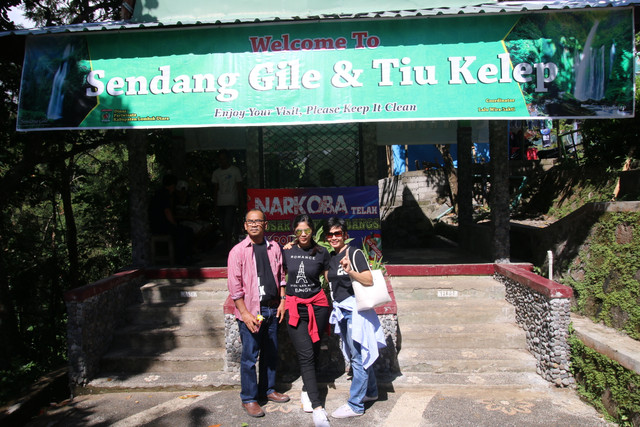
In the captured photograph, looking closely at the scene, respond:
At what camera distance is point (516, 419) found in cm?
422

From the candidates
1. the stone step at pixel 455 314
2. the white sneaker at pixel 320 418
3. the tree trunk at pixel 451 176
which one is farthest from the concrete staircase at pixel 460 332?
the tree trunk at pixel 451 176

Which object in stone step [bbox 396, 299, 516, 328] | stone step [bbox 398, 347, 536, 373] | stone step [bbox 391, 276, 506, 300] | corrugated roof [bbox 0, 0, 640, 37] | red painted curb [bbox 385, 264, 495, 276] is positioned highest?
corrugated roof [bbox 0, 0, 640, 37]

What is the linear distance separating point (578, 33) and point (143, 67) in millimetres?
5168

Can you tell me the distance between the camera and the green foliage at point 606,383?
13.0 ft

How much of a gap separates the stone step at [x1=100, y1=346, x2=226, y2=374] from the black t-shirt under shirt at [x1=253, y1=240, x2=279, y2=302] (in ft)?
4.99

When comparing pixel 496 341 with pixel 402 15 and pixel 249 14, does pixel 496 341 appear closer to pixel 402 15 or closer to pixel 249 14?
pixel 402 15

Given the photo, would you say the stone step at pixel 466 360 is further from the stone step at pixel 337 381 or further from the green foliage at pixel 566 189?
the green foliage at pixel 566 189

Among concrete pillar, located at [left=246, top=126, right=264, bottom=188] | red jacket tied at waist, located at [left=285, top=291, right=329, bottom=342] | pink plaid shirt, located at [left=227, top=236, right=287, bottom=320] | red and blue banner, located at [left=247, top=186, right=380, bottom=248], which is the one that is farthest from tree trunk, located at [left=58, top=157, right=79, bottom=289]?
red jacket tied at waist, located at [left=285, top=291, right=329, bottom=342]

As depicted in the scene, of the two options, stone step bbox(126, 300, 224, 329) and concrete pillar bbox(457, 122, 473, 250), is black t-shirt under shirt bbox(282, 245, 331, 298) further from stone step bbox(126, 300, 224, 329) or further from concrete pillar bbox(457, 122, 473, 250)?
concrete pillar bbox(457, 122, 473, 250)

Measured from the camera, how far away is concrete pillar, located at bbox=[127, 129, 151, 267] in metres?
6.94

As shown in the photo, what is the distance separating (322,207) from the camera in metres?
7.37

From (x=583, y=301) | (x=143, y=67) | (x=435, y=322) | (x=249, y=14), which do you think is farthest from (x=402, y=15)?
(x=583, y=301)

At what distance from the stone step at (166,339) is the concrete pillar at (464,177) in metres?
5.43

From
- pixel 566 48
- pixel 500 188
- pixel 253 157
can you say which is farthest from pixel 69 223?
pixel 566 48
